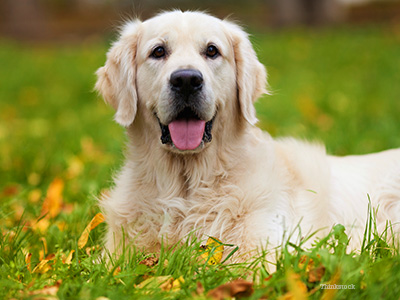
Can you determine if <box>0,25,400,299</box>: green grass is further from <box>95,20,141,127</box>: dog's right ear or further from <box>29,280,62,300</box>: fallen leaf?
<box>95,20,141,127</box>: dog's right ear

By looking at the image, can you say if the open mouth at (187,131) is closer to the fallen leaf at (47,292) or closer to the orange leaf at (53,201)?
the fallen leaf at (47,292)

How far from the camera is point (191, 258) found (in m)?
2.33

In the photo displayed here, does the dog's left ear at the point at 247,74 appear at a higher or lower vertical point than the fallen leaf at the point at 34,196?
higher

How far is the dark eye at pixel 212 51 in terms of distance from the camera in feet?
9.14

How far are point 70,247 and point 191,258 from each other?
37.5 inches

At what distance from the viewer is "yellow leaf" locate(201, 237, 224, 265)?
235 cm

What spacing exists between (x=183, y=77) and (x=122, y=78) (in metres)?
0.55

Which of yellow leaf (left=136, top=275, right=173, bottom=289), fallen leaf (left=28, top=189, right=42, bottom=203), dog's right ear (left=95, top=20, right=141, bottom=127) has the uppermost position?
dog's right ear (left=95, top=20, right=141, bottom=127)

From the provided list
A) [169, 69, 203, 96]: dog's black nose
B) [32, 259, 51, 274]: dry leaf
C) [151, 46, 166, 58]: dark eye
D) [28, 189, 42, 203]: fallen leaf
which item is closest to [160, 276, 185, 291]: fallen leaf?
[32, 259, 51, 274]: dry leaf

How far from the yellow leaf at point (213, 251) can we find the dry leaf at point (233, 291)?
334 mm

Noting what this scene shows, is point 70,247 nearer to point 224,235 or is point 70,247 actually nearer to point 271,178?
point 224,235

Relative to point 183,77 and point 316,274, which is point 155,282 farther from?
point 183,77

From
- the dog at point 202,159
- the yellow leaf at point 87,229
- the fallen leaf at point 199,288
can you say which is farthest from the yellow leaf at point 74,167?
the fallen leaf at point 199,288

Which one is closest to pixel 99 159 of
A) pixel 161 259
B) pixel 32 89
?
pixel 161 259
